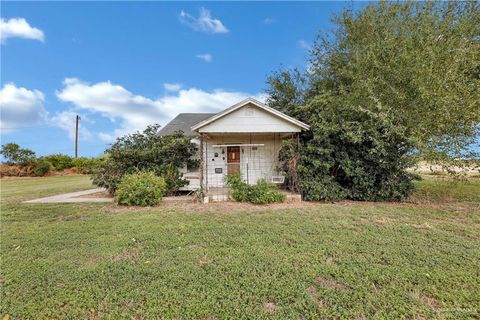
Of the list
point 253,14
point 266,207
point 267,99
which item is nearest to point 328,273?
point 266,207

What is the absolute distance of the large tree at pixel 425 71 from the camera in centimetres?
757

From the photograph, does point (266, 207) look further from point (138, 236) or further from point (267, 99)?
point (267, 99)

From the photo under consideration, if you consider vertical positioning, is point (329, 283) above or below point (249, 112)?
below

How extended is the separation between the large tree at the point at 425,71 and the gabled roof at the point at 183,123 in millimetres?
6207

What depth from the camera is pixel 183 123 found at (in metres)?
14.7

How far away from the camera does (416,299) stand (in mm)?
2900

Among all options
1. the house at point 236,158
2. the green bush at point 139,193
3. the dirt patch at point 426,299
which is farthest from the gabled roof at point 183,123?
the dirt patch at point 426,299


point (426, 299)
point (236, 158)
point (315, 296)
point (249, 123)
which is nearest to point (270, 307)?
point (315, 296)

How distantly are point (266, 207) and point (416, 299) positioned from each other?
5175 mm

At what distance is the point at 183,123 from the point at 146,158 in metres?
4.83

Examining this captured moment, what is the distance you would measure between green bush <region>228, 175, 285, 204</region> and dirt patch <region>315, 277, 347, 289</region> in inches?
200

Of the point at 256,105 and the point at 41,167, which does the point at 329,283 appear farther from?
the point at 41,167

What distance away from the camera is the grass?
2.77 metres

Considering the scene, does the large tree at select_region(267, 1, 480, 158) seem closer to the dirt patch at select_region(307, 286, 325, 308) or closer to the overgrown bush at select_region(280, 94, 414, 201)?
the overgrown bush at select_region(280, 94, 414, 201)
